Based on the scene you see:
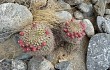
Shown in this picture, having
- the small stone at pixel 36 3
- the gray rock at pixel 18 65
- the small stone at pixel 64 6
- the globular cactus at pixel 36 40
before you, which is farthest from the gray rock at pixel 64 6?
the gray rock at pixel 18 65

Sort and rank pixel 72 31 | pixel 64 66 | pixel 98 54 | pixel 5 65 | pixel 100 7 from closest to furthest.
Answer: pixel 72 31, pixel 5 65, pixel 64 66, pixel 98 54, pixel 100 7

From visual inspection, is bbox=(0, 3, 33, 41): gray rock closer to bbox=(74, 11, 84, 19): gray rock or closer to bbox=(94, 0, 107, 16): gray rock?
bbox=(74, 11, 84, 19): gray rock

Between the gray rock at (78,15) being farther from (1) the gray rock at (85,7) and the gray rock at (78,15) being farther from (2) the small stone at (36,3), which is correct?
(2) the small stone at (36,3)

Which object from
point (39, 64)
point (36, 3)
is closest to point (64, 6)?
point (36, 3)

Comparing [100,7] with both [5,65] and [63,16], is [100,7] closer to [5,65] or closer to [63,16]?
[63,16]

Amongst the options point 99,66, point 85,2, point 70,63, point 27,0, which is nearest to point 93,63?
point 99,66

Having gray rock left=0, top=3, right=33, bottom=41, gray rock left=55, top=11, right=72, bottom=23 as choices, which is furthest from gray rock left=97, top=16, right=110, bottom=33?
gray rock left=0, top=3, right=33, bottom=41
